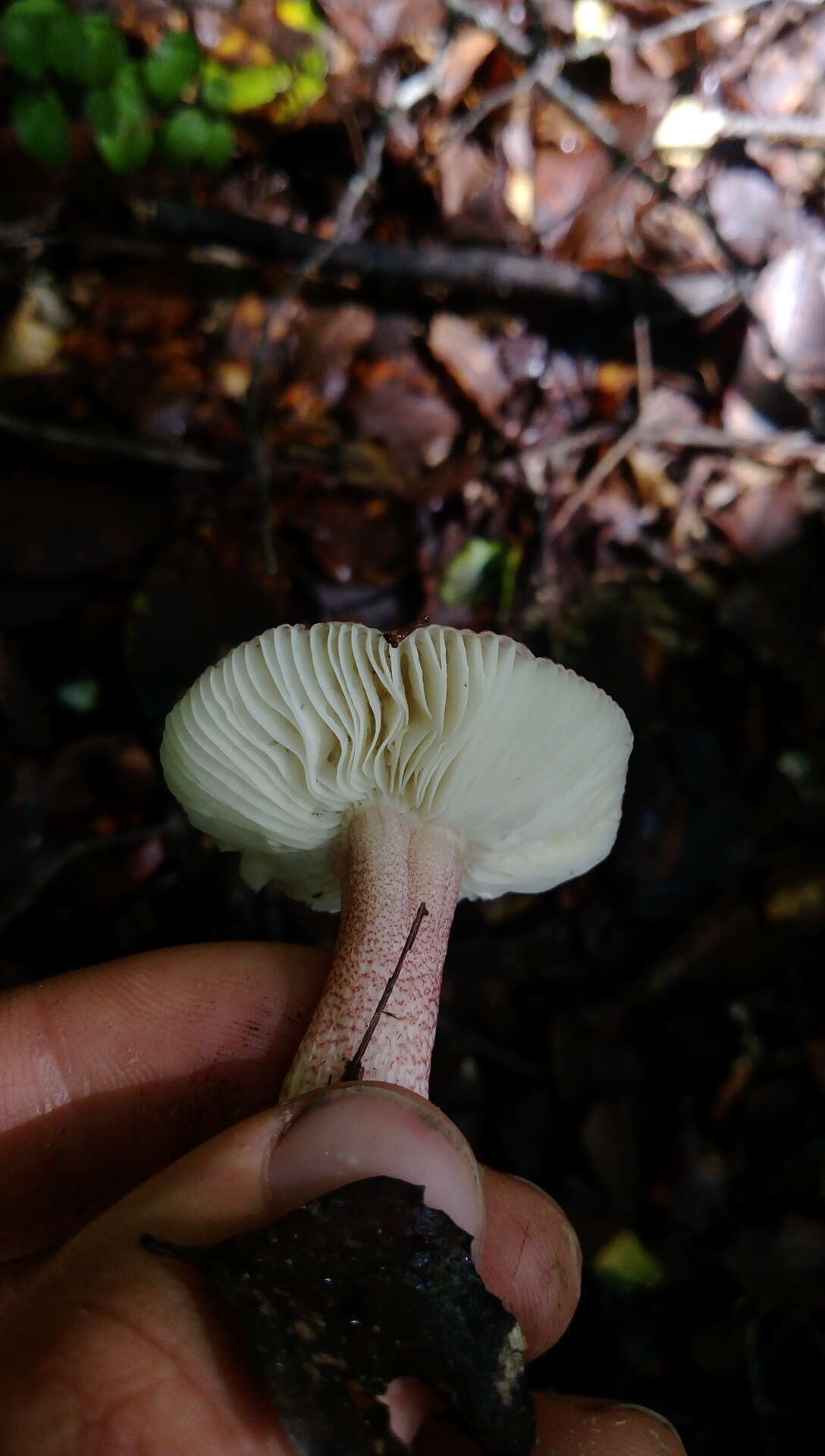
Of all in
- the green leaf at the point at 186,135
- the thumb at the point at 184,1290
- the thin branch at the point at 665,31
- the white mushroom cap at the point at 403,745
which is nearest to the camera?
the thumb at the point at 184,1290

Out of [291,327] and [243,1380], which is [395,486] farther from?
[243,1380]

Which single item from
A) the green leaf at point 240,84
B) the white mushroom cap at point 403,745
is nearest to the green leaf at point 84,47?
the green leaf at point 240,84

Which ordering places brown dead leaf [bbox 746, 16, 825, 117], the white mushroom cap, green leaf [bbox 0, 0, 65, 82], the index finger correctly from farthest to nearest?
brown dead leaf [bbox 746, 16, 825, 117]
green leaf [bbox 0, 0, 65, 82]
the index finger
the white mushroom cap

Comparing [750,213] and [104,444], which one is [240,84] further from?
[750,213]

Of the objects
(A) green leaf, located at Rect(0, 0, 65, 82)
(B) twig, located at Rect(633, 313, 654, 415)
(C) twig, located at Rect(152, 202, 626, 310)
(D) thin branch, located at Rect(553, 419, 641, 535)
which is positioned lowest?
(D) thin branch, located at Rect(553, 419, 641, 535)

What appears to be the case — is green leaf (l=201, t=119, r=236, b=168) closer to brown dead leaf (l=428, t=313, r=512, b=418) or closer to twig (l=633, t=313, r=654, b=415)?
brown dead leaf (l=428, t=313, r=512, b=418)

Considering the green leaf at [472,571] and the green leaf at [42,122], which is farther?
the green leaf at [472,571]

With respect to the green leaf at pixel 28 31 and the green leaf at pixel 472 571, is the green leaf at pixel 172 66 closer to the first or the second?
the green leaf at pixel 28 31

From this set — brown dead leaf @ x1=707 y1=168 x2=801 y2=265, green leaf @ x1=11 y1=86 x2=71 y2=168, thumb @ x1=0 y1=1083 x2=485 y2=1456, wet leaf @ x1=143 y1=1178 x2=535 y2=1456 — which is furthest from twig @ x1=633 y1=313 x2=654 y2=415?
wet leaf @ x1=143 y1=1178 x2=535 y2=1456

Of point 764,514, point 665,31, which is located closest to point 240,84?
point 665,31
